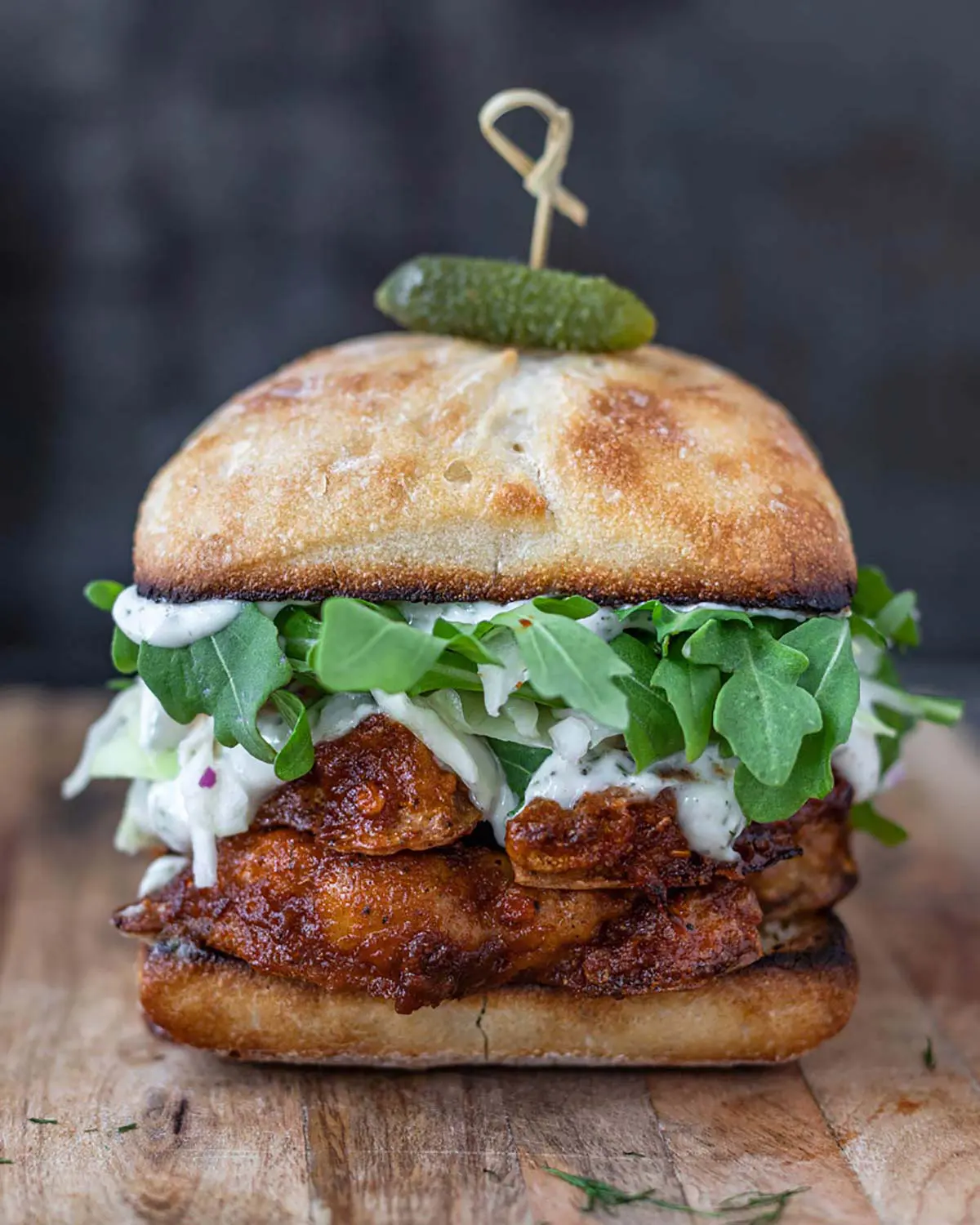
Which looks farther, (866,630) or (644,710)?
(866,630)

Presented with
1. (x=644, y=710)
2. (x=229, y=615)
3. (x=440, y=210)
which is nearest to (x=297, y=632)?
(x=229, y=615)

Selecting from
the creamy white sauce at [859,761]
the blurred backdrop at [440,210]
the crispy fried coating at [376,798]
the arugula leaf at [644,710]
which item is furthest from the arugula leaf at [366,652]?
the blurred backdrop at [440,210]

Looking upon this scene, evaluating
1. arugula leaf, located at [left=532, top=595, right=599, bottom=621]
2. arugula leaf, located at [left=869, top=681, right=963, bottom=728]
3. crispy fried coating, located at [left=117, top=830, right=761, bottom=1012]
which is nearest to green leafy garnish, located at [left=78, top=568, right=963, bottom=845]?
arugula leaf, located at [left=532, top=595, right=599, bottom=621]

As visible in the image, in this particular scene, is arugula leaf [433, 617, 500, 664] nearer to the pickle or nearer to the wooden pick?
the pickle

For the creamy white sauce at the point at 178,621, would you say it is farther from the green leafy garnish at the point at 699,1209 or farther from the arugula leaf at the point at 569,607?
the green leafy garnish at the point at 699,1209

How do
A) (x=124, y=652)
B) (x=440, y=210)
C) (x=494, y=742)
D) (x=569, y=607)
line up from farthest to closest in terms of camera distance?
(x=440, y=210)
(x=124, y=652)
(x=494, y=742)
(x=569, y=607)

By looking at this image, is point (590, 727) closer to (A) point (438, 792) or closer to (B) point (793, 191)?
(A) point (438, 792)

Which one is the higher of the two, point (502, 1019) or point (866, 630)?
point (866, 630)

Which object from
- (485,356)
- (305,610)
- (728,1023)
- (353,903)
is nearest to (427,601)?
(305,610)

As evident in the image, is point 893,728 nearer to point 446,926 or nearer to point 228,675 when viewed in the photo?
point 446,926
